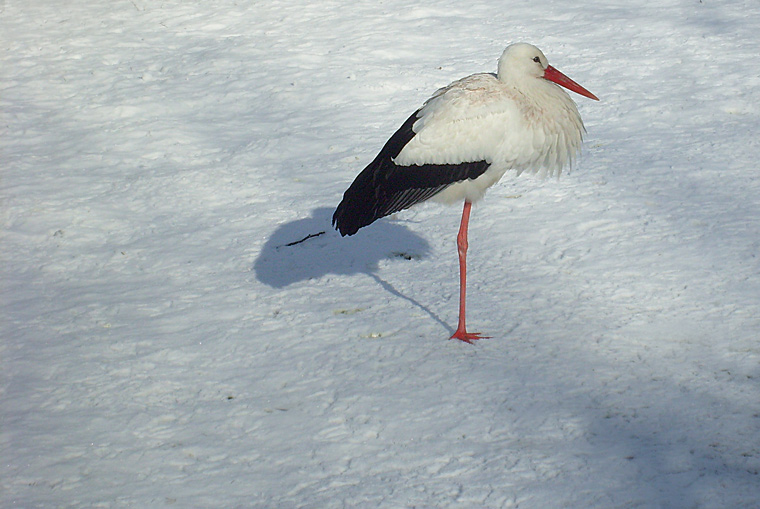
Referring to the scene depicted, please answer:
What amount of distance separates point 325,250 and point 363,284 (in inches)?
20.1

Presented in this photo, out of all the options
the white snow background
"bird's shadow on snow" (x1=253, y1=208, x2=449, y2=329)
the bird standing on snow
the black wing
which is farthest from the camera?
"bird's shadow on snow" (x1=253, y1=208, x2=449, y2=329)

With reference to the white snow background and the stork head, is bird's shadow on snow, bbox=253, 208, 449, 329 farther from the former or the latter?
the stork head

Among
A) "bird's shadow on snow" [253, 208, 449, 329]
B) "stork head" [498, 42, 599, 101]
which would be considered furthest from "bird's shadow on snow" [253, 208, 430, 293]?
"stork head" [498, 42, 599, 101]

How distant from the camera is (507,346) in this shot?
12.8 ft

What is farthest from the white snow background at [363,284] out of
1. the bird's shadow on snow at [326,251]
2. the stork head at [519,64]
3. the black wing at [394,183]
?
the stork head at [519,64]

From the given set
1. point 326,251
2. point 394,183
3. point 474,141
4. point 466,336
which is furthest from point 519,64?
point 326,251

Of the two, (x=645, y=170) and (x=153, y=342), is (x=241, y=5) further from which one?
(x=153, y=342)

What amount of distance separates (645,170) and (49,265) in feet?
12.7

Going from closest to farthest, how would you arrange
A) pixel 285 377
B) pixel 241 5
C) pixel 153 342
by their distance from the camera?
pixel 285 377 → pixel 153 342 → pixel 241 5

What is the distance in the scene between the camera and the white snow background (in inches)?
124

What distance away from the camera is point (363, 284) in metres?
4.63

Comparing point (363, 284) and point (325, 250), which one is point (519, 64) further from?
point (325, 250)

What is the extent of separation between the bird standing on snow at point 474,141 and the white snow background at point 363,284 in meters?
0.58

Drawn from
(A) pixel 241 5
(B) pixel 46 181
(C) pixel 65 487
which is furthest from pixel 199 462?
(A) pixel 241 5
